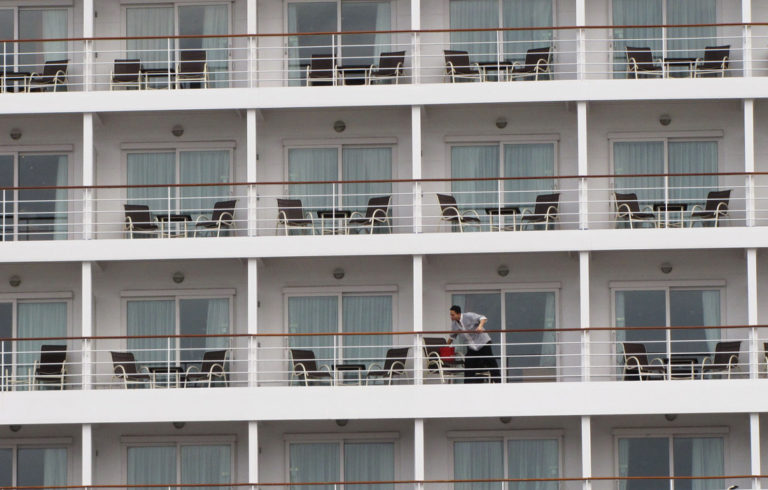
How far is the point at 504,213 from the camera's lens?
3281 cm

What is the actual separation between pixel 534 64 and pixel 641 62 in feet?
5.91

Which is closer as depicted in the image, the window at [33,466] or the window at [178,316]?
the window at [33,466]

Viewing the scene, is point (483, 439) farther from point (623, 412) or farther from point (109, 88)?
point (109, 88)

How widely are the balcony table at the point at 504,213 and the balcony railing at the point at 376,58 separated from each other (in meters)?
2.27

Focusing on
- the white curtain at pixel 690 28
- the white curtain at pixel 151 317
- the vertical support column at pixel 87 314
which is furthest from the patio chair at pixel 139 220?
the white curtain at pixel 690 28

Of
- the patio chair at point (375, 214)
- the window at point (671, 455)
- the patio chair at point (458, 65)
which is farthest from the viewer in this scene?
the patio chair at point (458, 65)

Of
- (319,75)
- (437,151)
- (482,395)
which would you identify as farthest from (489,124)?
(482,395)

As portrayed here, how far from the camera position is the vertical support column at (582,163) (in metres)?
32.0

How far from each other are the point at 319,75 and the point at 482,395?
21.0 ft

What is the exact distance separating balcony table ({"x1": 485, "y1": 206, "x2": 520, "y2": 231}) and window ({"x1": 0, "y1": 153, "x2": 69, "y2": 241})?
7289 mm

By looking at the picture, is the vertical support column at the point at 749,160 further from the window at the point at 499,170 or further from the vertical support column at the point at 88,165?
the vertical support column at the point at 88,165

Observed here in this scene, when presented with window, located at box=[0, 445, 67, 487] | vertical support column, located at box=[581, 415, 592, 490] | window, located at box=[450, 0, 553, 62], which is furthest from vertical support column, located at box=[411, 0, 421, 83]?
window, located at box=[0, 445, 67, 487]

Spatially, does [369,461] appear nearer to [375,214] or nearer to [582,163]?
[375,214]

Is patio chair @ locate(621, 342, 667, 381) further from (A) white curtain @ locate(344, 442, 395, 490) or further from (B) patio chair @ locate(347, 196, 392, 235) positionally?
(B) patio chair @ locate(347, 196, 392, 235)
